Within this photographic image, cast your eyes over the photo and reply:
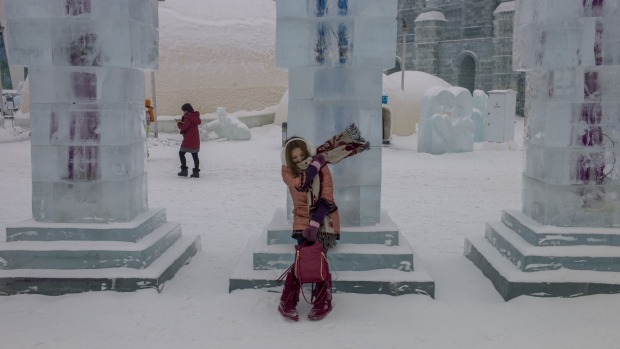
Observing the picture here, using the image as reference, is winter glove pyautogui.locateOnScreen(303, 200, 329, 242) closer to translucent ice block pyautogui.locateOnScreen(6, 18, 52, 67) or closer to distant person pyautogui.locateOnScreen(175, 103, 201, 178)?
translucent ice block pyautogui.locateOnScreen(6, 18, 52, 67)

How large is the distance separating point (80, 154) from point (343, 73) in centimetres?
172

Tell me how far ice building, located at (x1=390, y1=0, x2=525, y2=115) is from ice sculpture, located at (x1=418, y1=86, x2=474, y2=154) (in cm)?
985

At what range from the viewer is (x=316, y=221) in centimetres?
304

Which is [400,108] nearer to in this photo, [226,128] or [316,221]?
[226,128]

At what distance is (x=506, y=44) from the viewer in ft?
66.4

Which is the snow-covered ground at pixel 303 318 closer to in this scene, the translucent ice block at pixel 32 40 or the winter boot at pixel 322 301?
the winter boot at pixel 322 301

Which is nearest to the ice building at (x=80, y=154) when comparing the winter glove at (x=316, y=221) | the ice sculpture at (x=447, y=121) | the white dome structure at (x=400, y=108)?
the winter glove at (x=316, y=221)

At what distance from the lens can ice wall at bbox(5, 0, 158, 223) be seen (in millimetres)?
3465

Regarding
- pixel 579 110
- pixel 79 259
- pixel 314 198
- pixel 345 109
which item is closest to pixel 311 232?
pixel 314 198

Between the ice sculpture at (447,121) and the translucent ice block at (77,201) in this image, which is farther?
the ice sculpture at (447,121)

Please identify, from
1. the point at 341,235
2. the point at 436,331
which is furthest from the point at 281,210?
the point at 436,331

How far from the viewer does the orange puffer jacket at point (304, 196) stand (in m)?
3.08

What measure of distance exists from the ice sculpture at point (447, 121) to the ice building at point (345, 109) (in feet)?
24.6

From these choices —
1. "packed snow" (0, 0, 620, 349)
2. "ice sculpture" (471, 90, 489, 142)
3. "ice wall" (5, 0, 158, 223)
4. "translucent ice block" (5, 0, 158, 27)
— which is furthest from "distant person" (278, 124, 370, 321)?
"ice sculpture" (471, 90, 489, 142)
